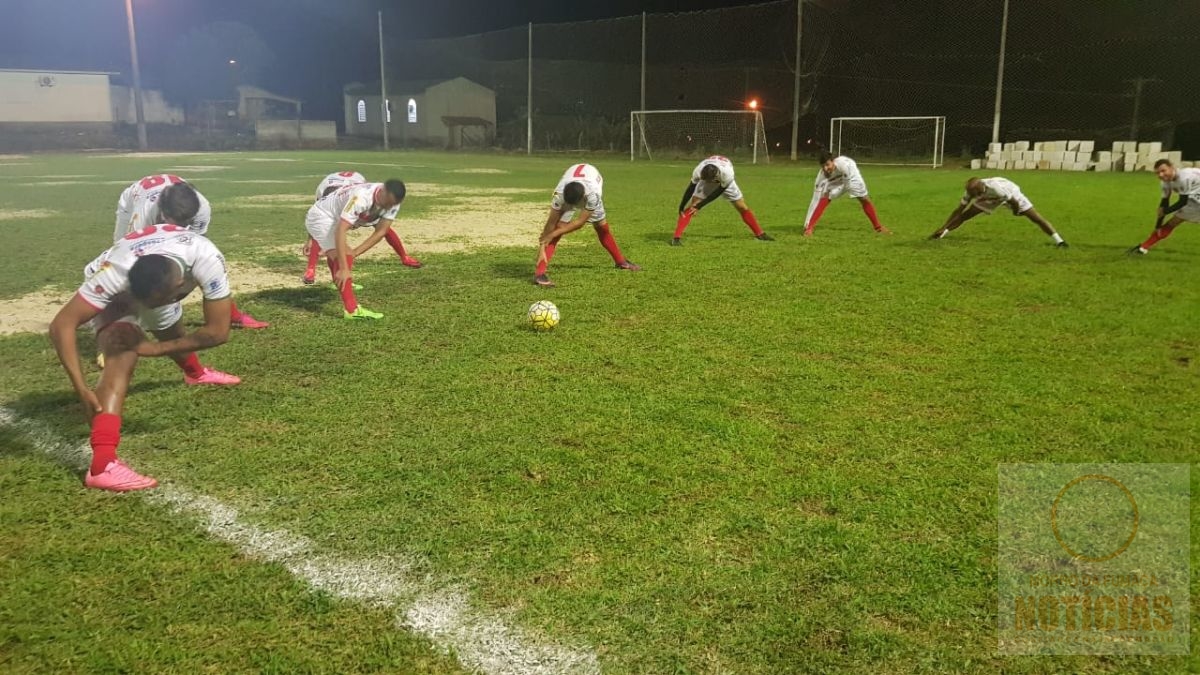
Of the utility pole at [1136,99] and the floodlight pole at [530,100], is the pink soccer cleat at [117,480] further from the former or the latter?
the floodlight pole at [530,100]

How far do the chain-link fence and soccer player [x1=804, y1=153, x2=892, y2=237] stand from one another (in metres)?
22.4

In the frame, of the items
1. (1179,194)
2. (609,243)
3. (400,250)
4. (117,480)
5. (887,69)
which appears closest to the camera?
(117,480)

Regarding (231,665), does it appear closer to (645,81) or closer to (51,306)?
(51,306)

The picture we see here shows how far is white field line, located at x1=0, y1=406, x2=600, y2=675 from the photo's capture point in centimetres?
264

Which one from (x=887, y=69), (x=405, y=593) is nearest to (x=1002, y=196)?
(x=405, y=593)

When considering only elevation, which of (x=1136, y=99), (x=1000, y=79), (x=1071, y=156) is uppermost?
(x=1000, y=79)

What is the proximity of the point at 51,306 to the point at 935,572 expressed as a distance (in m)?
8.25

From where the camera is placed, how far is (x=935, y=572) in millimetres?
3115

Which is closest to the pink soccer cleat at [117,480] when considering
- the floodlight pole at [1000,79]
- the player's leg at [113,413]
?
the player's leg at [113,413]

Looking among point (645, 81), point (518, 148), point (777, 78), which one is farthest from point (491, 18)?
point (777, 78)

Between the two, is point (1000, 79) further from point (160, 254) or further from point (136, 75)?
point (136, 75)

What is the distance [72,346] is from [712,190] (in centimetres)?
924

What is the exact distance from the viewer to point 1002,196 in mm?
11203

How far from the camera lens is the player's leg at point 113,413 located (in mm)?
3916
